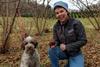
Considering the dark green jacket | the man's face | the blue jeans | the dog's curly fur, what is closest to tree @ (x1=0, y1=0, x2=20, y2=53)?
the dog's curly fur

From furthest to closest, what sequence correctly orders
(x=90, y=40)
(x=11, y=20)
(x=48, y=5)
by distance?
(x=48, y=5), (x=90, y=40), (x=11, y=20)

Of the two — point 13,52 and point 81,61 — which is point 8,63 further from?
point 81,61

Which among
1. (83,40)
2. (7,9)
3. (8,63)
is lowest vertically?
(8,63)

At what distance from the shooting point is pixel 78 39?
661 cm

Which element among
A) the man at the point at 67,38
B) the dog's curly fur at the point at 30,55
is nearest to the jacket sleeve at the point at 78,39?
the man at the point at 67,38

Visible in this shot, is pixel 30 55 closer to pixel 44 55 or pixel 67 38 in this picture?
pixel 67 38

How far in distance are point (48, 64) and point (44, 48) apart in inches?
87.8

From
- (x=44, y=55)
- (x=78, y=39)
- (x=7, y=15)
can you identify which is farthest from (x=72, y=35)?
(x=7, y=15)

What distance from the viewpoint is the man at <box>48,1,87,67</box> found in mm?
6551

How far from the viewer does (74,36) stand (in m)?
6.66

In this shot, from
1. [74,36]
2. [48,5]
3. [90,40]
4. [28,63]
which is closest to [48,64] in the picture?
[28,63]

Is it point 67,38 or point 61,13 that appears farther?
point 67,38

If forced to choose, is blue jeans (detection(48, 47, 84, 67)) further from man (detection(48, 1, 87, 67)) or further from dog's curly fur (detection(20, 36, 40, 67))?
dog's curly fur (detection(20, 36, 40, 67))

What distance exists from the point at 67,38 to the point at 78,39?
240 mm
